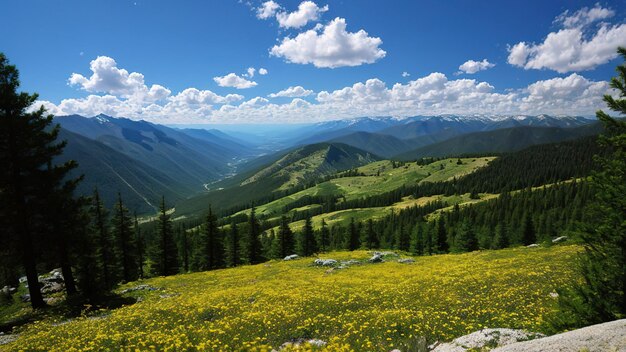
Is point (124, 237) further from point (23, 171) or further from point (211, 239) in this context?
point (23, 171)

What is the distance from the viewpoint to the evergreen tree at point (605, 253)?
10.6 m

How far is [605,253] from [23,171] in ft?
120

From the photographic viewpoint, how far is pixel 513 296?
19.2 metres


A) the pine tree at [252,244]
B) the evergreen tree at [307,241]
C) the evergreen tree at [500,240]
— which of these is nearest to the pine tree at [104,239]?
the pine tree at [252,244]

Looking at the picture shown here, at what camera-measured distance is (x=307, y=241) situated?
267ft

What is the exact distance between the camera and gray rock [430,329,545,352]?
10.8 metres

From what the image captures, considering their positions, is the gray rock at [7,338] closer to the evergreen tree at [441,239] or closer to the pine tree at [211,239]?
the pine tree at [211,239]

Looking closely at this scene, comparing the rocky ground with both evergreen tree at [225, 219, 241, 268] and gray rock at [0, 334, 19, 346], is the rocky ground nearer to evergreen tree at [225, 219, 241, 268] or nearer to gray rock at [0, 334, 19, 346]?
gray rock at [0, 334, 19, 346]

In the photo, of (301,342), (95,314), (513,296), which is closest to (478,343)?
(301,342)

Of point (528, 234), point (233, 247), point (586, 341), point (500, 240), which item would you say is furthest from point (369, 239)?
point (586, 341)

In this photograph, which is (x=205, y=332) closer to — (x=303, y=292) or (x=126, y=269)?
(x=303, y=292)

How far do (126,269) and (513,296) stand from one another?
5578cm

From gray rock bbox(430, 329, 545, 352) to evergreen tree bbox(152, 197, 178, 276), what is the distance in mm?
56036

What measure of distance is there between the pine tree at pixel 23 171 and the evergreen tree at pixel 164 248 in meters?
32.1
